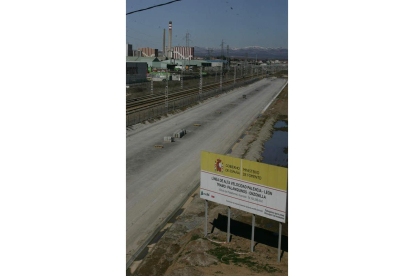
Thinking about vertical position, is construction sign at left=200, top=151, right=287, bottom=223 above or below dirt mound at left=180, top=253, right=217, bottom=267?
above

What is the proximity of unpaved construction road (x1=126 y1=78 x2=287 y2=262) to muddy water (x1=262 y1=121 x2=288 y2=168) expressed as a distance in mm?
2340

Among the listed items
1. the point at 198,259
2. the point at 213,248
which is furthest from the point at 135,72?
the point at 198,259

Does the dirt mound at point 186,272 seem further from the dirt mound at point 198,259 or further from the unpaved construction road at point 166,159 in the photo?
the unpaved construction road at point 166,159

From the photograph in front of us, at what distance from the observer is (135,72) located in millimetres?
53125

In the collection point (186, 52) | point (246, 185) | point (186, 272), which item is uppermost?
point (186, 52)

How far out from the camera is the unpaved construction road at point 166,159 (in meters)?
14.7

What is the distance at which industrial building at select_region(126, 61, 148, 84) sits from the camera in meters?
51.1

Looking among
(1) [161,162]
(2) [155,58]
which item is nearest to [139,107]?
(1) [161,162]

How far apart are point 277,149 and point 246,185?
14.8 m

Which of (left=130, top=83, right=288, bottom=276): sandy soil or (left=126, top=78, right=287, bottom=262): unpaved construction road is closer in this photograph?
(left=130, top=83, right=288, bottom=276): sandy soil

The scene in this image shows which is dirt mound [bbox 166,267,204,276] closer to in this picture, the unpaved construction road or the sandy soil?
the sandy soil

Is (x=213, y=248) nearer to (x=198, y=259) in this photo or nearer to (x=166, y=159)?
(x=198, y=259)

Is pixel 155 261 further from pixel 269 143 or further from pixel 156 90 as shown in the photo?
pixel 156 90

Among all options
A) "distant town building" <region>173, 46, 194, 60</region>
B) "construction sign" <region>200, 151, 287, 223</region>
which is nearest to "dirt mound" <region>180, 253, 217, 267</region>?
"construction sign" <region>200, 151, 287, 223</region>
